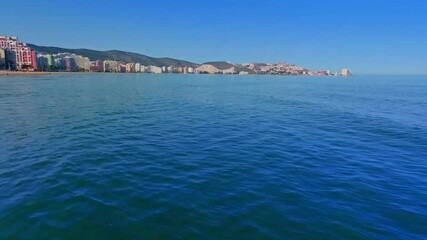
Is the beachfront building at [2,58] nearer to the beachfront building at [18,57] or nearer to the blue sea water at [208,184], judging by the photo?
the beachfront building at [18,57]

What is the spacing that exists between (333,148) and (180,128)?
39.6 ft

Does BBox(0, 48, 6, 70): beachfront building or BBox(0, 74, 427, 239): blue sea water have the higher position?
BBox(0, 48, 6, 70): beachfront building

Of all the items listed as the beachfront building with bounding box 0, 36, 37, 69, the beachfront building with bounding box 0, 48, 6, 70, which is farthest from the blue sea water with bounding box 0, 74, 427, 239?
the beachfront building with bounding box 0, 36, 37, 69

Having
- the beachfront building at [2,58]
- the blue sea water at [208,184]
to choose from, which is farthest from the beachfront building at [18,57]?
the blue sea water at [208,184]

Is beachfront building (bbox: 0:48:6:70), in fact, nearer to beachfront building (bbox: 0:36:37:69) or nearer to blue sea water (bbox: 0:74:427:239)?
beachfront building (bbox: 0:36:37:69)

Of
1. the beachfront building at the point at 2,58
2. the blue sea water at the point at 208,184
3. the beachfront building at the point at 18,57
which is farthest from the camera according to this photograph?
the beachfront building at the point at 18,57

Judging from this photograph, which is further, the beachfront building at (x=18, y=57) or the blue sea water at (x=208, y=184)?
the beachfront building at (x=18, y=57)

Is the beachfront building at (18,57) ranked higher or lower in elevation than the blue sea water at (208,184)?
higher

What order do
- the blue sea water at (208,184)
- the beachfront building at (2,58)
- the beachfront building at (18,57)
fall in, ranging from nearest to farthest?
1. the blue sea water at (208,184)
2. the beachfront building at (2,58)
3. the beachfront building at (18,57)

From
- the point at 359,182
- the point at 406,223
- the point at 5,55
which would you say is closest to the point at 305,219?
the point at 406,223

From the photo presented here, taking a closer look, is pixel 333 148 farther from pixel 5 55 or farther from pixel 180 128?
pixel 5 55

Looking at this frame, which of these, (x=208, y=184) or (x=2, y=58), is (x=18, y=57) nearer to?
(x=2, y=58)

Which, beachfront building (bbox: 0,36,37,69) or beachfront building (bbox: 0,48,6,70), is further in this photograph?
beachfront building (bbox: 0,36,37,69)

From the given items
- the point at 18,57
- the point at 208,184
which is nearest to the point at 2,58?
the point at 18,57
